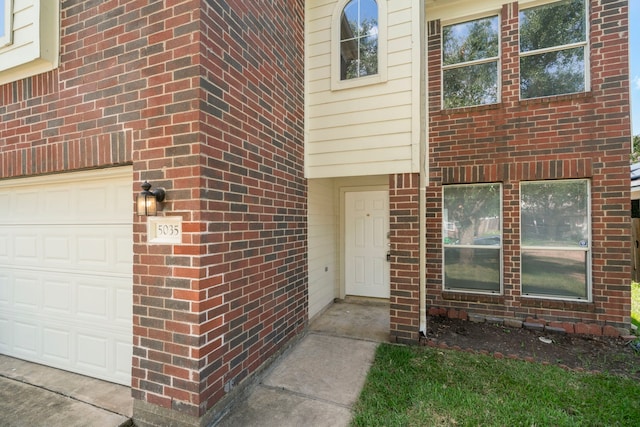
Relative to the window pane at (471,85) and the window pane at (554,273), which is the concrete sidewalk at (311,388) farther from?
the window pane at (471,85)

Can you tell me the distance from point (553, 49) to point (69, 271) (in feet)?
22.9

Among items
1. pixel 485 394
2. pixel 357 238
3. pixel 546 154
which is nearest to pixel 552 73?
pixel 546 154

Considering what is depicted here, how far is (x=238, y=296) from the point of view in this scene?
2.62m

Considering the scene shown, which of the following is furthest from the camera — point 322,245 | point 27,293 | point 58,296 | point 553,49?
point 322,245

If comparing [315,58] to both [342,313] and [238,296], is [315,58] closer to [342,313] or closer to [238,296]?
[238,296]

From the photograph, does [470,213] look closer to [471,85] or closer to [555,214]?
[555,214]

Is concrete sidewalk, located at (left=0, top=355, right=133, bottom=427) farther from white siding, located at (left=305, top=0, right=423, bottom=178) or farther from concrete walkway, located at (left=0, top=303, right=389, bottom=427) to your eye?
white siding, located at (left=305, top=0, right=423, bottom=178)

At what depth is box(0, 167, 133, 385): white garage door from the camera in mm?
2811

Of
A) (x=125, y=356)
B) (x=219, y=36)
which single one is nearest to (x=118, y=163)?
(x=219, y=36)

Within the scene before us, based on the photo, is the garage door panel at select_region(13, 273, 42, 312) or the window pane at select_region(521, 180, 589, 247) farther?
the window pane at select_region(521, 180, 589, 247)

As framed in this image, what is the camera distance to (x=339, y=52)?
3.95m

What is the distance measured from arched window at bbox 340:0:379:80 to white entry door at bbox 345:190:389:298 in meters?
2.32

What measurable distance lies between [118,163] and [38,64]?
1.41 metres

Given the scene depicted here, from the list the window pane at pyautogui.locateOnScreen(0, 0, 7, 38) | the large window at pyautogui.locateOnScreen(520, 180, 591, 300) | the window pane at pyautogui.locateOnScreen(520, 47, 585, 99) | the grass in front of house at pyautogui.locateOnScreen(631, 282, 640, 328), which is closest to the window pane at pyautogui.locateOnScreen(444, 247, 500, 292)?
the large window at pyautogui.locateOnScreen(520, 180, 591, 300)
